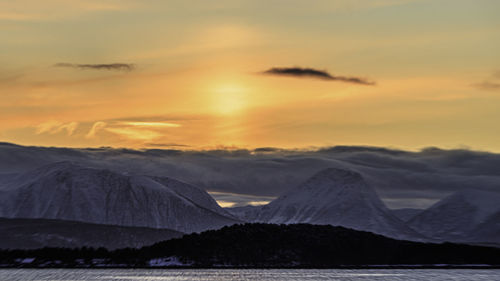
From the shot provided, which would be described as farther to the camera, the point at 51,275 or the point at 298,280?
the point at 51,275

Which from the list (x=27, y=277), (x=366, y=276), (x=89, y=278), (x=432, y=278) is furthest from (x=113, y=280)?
(x=432, y=278)

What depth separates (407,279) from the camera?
7264 inches

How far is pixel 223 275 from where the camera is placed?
195250mm

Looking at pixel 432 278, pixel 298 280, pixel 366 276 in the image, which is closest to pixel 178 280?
pixel 298 280

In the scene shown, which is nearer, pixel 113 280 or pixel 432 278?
pixel 113 280

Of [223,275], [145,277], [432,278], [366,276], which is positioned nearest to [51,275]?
[145,277]

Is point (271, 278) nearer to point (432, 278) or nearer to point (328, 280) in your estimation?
point (328, 280)

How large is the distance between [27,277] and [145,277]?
1026 inches

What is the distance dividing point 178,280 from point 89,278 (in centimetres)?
2014

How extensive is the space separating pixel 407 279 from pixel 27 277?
3337 inches

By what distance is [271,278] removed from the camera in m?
185

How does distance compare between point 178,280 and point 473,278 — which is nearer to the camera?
point 178,280

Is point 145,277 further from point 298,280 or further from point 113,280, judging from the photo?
point 298,280

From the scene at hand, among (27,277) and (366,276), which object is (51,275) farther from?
(366,276)
